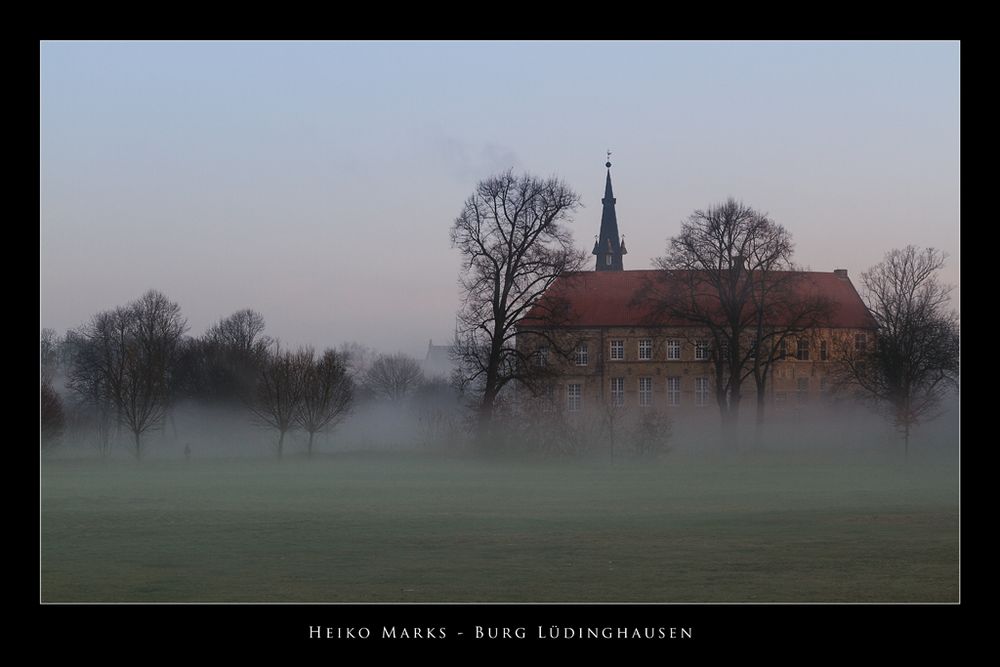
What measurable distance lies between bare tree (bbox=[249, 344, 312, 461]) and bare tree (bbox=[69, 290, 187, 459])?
5.56 meters

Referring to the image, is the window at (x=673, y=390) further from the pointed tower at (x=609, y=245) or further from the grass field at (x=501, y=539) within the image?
the grass field at (x=501, y=539)

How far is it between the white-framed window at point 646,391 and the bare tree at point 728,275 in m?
25.3

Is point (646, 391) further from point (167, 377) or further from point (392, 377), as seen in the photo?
point (392, 377)

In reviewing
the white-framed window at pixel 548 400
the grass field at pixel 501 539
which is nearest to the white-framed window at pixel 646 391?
the white-framed window at pixel 548 400

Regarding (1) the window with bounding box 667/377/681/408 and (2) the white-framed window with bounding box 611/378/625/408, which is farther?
(2) the white-framed window with bounding box 611/378/625/408

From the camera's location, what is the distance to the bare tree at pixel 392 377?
146m

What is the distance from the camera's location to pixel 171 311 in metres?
87.1

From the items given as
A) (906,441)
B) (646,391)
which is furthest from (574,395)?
→ (906,441)

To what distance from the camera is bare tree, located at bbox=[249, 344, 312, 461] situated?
5866 cm

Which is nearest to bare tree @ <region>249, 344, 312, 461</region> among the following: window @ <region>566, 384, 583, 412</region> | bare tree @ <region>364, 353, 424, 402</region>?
window @ <region>566, 384, 583, 412</region>

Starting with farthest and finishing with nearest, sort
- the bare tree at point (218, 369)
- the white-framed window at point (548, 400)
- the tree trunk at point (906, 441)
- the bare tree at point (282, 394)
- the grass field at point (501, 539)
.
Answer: the bare tree at point (218, 369), the bare tree at point (282, 394), the tree trunk at point (906, 441), the white-framed window at point (548, 400), the grass field at point (501, 539)

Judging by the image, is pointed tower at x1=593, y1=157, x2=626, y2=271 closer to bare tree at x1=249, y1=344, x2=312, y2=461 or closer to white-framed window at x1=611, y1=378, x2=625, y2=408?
white-framed window at x1=611, y1=378, x2=625, y2=408

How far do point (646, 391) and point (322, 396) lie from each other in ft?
111
